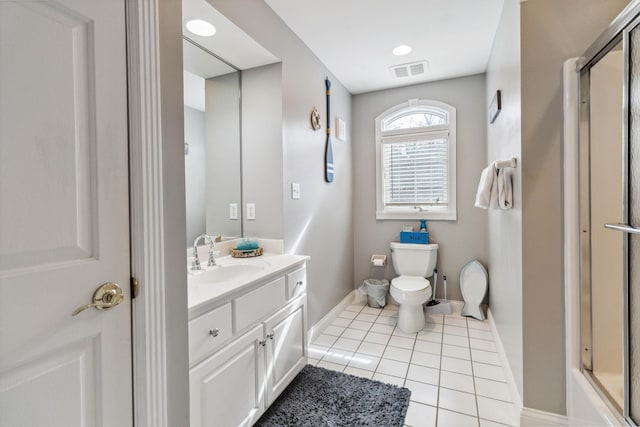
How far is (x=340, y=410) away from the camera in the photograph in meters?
1.63

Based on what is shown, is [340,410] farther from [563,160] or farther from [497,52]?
[497,52]

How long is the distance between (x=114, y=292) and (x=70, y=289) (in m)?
0.10

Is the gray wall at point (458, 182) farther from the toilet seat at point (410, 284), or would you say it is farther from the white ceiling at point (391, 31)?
the toilet seat at point (410, 284)

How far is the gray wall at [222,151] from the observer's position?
6.48ft

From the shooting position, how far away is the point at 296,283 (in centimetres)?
185

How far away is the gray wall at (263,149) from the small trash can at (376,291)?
1.52 m

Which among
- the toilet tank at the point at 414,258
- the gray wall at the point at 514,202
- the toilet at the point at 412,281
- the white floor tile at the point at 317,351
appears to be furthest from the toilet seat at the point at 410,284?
the white floor tile at the point at 317,351

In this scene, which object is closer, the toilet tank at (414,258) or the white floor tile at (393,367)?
the white floor tile at (393,367)

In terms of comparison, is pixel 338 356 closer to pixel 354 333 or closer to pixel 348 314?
pixel 354 333

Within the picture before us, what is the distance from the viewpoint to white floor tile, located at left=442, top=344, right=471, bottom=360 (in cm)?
221

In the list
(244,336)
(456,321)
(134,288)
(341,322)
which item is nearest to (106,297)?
(134,288)

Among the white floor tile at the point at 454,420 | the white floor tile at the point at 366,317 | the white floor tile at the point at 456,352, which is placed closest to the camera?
the white floor tile at the point at 454,420

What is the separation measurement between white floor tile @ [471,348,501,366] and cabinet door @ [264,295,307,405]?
128cm

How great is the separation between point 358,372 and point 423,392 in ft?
1.39
